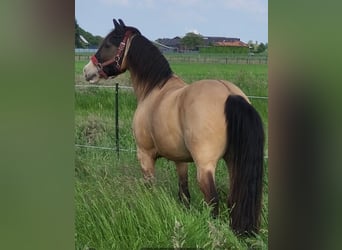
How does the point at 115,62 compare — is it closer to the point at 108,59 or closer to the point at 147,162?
the point at 108,59

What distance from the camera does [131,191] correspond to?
2.93m

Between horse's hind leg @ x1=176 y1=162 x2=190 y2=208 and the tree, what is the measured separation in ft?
2.10

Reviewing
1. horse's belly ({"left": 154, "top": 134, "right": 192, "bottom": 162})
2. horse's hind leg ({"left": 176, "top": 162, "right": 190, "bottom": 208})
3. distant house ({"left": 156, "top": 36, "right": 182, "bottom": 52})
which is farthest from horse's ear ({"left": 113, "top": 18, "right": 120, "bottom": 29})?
horse's hind leg ({"left": 176, "top": 162, "right": 190, "bottom": 208})

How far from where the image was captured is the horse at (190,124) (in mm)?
2646

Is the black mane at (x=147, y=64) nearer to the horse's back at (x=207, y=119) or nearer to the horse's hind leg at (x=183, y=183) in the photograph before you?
the horse's back at (x=207, y=119)

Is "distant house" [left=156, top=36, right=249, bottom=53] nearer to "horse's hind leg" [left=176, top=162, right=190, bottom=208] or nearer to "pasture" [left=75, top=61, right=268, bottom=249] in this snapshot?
"pasture" [left=75, top=61, right=268, bottom=249]

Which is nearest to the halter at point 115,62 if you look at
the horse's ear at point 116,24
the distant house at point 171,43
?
the horse's ear at point 116,24

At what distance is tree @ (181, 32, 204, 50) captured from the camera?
8.89ft

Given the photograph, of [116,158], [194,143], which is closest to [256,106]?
[194,143]

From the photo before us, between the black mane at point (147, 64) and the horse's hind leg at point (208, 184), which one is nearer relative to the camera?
the horse's hind leg at point (208, 184)

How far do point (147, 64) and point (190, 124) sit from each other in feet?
1.47

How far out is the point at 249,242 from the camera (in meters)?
2.69

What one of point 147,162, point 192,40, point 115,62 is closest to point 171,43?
point 192,40
